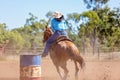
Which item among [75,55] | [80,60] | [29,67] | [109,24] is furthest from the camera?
[109,24]

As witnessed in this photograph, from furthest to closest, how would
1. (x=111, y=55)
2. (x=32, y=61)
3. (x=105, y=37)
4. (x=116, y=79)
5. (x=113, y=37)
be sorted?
(x=105, y=37) → (x=113, y=37) → (x=111, y=55) → (x=116, y=79) → (x=32, y=61)

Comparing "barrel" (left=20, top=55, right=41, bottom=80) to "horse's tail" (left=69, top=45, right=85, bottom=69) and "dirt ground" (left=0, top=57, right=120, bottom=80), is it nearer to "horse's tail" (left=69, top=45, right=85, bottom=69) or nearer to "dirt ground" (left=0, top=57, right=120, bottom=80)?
"horse's tail" (left=69, top=45, right=85, bottom=69)

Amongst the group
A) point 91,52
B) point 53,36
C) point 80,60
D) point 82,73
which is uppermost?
point 53,36

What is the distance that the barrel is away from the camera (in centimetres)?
930

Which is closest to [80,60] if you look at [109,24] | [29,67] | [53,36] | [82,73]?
[82,73]

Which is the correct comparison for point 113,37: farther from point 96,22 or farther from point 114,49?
point 114,49

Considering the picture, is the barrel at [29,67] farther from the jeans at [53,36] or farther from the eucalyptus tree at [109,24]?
the eucalyptus tree at [109,24]

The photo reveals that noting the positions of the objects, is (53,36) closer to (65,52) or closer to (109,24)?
(65,52)

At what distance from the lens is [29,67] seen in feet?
30.6

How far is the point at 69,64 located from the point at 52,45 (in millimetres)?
8726

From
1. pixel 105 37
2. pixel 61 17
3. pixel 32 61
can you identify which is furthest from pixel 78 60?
pixel 105 37

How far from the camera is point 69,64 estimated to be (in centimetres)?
2041

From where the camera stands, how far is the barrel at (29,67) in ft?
30.5

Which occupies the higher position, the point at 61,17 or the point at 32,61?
the point at 61,17
